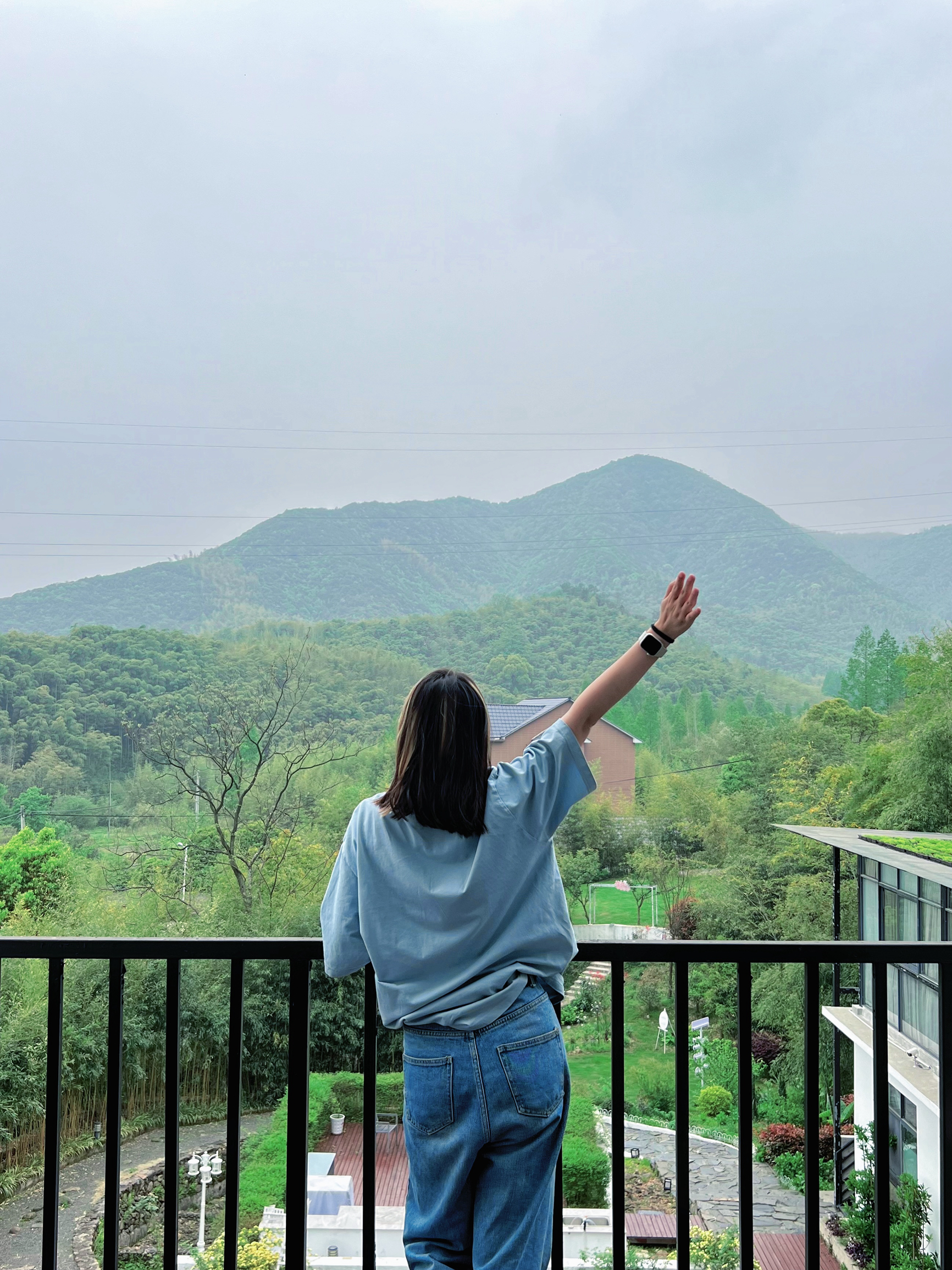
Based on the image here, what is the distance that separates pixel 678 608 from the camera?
122 cm

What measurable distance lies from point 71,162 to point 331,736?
664 inches

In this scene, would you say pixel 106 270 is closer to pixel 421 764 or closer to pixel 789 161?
pixel 789 161

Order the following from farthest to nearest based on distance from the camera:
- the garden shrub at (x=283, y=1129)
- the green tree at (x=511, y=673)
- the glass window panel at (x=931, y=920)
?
the green tree at (x=511, y=673), the garden shrub at (x=283, y=1129), the glass window panel at (x=931, y=920)

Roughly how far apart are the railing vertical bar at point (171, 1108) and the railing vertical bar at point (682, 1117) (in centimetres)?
68

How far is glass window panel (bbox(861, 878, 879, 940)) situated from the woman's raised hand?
1250 cm

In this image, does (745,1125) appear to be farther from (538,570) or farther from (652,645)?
(538,570)

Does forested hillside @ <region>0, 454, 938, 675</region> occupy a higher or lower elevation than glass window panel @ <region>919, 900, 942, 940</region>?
higher

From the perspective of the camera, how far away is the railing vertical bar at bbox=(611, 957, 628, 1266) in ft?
4.08

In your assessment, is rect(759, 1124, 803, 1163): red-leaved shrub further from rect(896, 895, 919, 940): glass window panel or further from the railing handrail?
the railing handrail

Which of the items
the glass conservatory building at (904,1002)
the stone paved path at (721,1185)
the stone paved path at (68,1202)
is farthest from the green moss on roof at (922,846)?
the stone paved path at (68,1202)

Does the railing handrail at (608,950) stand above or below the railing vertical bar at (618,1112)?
above

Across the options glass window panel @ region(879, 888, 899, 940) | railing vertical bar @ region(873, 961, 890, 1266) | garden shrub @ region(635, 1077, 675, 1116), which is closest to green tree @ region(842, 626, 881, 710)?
glass window panel @ region(879, 888, 899, 940)

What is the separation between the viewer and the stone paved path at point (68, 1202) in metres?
12.0

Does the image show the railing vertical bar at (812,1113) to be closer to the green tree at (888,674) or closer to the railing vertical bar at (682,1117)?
the railing vertical bar at (682,1117)
